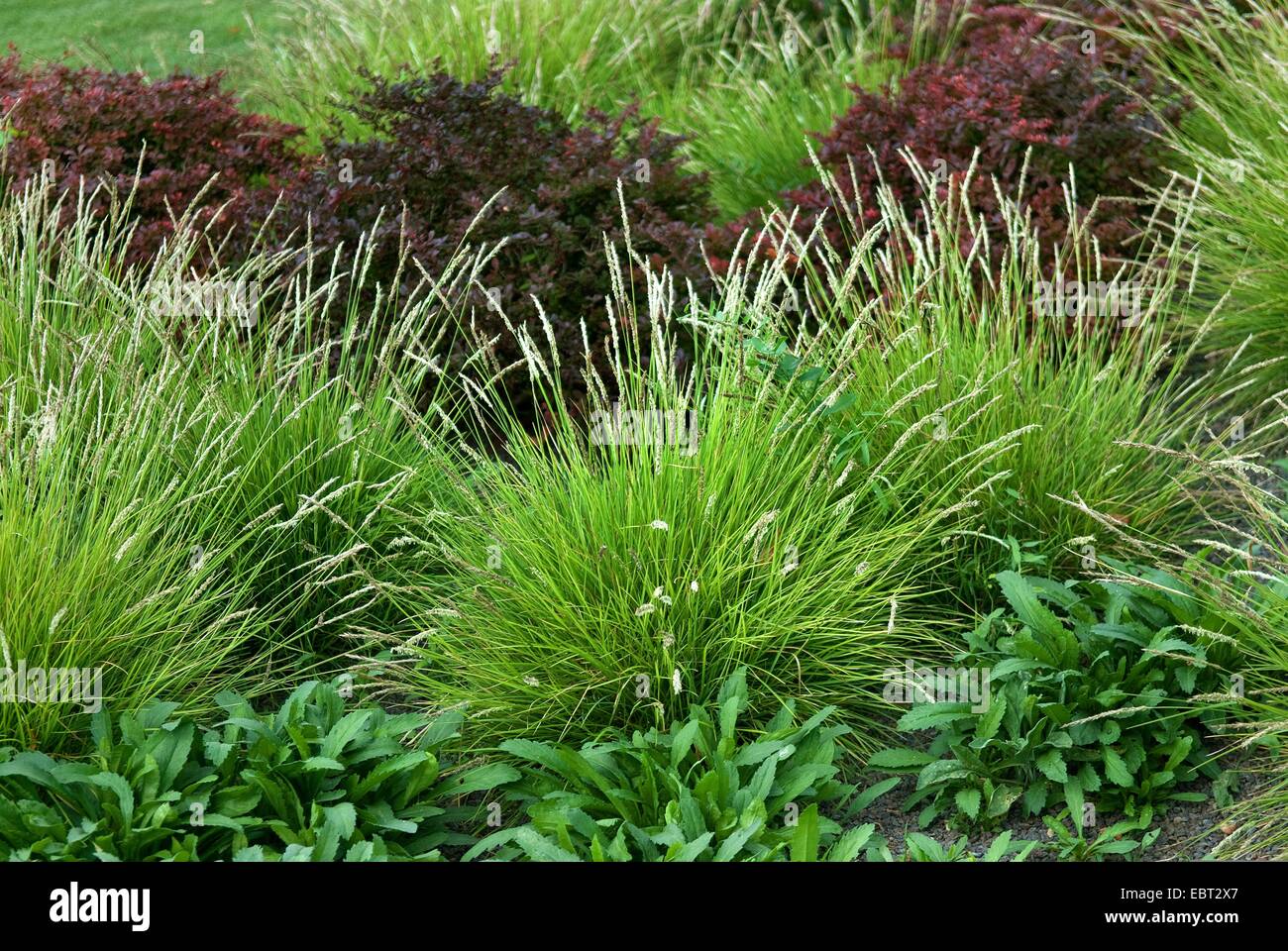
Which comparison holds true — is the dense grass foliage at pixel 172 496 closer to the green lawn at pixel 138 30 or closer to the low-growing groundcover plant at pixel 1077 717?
the low-growing groundcover plant at pixel 1077 717

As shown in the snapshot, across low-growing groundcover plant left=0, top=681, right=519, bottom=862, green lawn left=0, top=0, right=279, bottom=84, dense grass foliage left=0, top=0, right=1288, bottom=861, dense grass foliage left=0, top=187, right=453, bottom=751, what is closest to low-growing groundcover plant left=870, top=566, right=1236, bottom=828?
dense grass foliage left=0, top=0, right=1288, bottom=861

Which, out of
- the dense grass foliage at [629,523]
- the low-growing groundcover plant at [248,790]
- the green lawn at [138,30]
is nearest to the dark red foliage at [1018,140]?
the dense grass foliage at [629,523]

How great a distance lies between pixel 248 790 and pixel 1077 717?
214 centimetres

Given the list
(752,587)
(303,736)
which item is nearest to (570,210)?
(752,587)

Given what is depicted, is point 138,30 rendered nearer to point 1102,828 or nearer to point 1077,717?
point 1077,717

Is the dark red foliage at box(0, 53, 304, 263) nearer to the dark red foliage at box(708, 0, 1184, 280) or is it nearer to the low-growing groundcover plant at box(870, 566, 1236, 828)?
the dark red foliage at box(708, 0, 1184, 280)

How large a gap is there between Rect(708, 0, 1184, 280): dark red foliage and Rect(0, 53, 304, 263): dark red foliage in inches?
86.2

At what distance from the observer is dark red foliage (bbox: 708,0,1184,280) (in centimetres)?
558

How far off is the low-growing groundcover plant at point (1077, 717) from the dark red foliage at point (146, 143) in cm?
344

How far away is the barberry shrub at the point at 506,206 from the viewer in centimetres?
509

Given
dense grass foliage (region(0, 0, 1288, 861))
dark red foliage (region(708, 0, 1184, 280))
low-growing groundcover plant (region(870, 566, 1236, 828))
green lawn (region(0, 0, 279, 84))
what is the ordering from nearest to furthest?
dense grass foliage (region(0, 0, 1288, 861)), low-growing groundcover plant (region(870, 566, 1236, 828)), dark red foliage (region(708, 0, 1184, 280)), green lawn (region(0, 0, 279, 84))

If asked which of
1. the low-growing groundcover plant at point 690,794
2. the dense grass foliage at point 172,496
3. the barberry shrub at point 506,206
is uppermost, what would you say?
the barberry shrub at point 506,206

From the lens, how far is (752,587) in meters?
3.67

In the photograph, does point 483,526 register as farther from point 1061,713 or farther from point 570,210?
point 570,210
